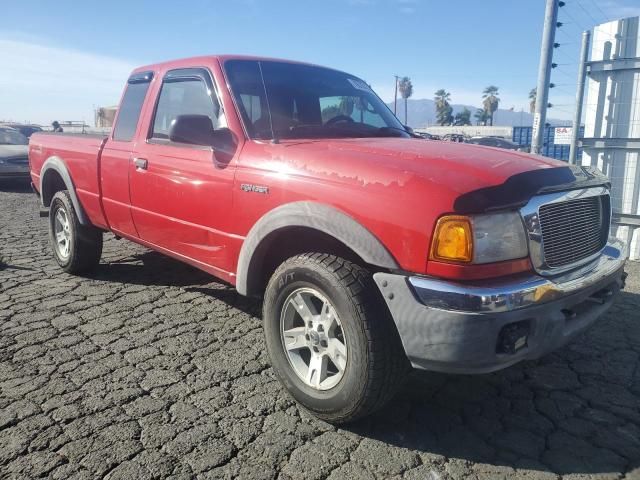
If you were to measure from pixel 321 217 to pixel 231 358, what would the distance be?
139 centimetres

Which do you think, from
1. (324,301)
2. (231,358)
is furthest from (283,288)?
(231,358)

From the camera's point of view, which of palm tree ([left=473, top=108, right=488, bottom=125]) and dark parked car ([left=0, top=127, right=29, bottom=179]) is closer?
dark parked car ([left=0, top=127, right=29, bottom=179])

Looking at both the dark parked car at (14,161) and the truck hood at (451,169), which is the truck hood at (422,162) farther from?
the dark parked car at (14,161)

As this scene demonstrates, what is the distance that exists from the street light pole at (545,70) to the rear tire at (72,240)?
546 cm

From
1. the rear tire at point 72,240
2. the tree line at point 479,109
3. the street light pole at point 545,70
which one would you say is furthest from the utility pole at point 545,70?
the tree line at point 479,109

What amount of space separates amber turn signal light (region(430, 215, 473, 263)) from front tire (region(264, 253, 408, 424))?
1.26 feet

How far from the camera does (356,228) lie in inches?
93.4

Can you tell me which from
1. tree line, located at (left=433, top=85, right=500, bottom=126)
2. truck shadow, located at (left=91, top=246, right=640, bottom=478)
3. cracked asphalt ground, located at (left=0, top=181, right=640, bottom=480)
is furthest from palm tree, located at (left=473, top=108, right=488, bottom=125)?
truck shadow, located at (left=91, top=246, right=640, bottom=478)

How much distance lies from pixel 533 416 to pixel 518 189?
1305mm

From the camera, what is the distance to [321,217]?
2.50 metres

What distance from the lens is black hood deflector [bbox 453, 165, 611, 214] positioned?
2.14m

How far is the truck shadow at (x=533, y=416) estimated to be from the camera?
2406 mm

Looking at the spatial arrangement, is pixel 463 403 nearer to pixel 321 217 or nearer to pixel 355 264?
pixel 355 264

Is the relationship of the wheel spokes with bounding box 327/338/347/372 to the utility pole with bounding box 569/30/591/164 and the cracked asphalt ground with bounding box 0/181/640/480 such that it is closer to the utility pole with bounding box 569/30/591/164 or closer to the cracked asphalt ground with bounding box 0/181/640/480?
the cracked asphalt ground with bounding box 0/181/640/480
